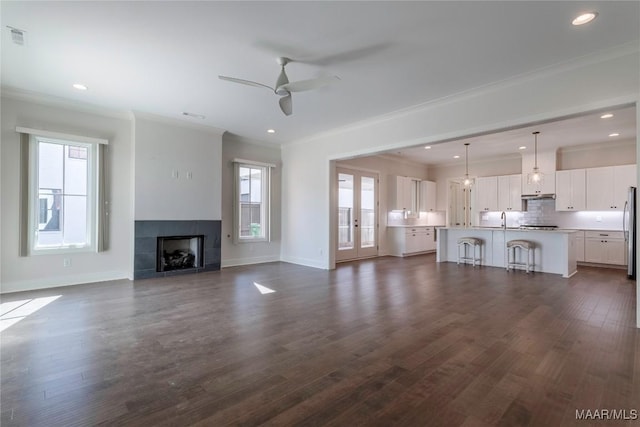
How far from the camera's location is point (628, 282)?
17.9 feet

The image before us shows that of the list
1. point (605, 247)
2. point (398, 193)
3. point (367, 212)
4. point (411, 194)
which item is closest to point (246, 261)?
point (367, 212)

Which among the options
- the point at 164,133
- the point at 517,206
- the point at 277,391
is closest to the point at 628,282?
the point at 517,206

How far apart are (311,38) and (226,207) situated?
190 inches

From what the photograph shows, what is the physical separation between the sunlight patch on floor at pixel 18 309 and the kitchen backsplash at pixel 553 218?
1063 cm

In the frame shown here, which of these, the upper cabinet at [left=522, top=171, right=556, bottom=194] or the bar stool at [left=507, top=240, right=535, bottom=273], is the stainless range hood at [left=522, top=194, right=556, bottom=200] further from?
the bar stool at [left=507, top=240, right=535, bottom=273]

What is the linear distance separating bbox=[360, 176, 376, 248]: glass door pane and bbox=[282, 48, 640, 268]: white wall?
189 centimetres

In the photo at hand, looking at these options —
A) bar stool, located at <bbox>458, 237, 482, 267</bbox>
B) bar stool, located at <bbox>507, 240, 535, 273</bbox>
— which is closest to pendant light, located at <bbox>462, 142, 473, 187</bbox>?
bar stool, located at <bbox>458, 237, 482, 267</bbox>

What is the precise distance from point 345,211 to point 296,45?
5288 millimetres

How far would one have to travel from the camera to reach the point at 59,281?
511cm

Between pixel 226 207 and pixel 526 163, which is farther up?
pixel 526 163

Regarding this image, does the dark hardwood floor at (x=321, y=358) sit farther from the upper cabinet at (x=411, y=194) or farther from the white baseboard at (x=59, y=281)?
the upper cabinet at (x=411, y=194)

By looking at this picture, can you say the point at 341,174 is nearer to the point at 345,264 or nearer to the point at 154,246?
the point at 345,264

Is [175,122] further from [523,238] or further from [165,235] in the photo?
[523,238]

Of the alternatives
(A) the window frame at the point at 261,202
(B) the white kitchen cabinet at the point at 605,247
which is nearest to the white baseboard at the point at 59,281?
(A) the window frame at the point at 261,202
